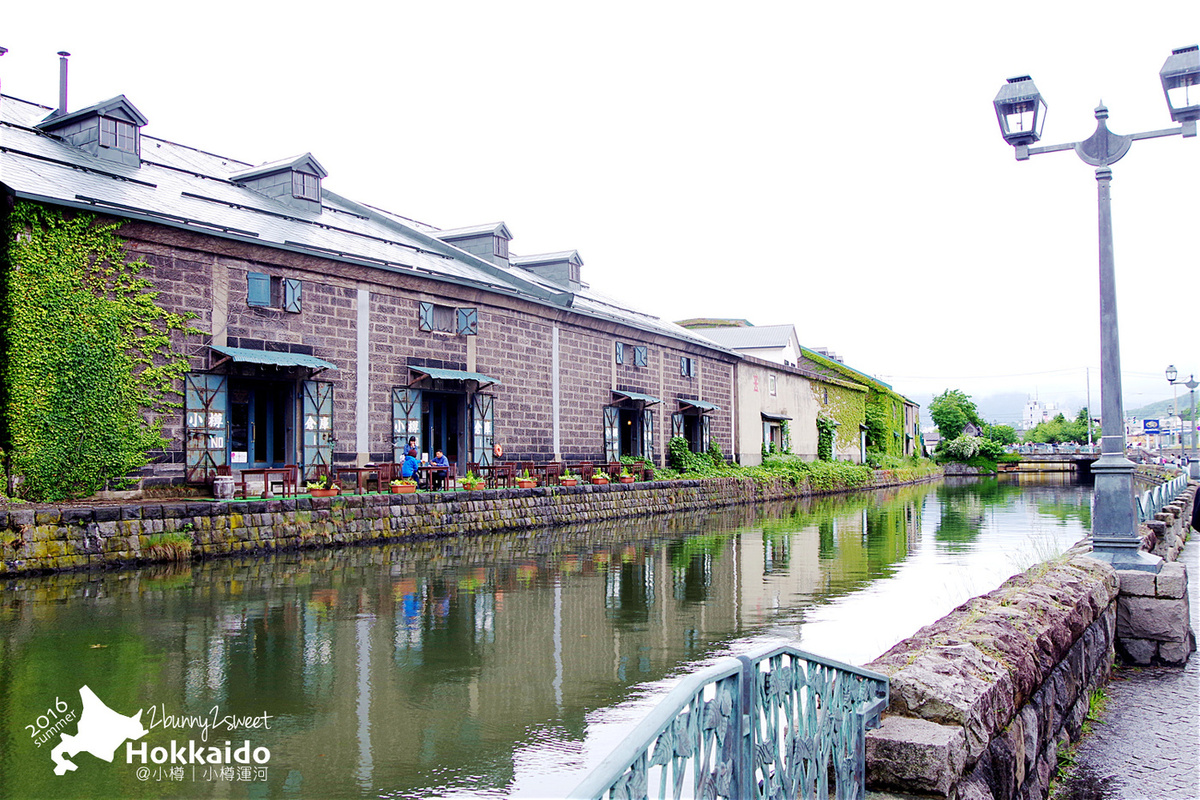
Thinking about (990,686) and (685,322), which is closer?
(990,686)

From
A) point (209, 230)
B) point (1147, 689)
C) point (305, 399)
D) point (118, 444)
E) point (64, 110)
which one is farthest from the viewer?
point (64, 110)

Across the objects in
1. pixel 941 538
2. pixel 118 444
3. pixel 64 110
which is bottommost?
pixel 941 538

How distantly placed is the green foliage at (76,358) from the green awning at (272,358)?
1.24 m

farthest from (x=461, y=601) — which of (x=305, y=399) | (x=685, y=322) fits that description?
(x=685, y=322)

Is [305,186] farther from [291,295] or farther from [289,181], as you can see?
[291,295]

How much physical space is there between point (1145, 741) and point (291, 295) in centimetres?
1640

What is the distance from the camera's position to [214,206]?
18.7m

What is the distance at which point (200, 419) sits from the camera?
16219 mm

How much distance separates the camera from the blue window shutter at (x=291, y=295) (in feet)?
58.6

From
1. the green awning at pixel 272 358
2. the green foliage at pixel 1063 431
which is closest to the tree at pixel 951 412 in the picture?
the green foliage at pixel 1063 431

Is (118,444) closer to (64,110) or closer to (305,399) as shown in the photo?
(305,399)

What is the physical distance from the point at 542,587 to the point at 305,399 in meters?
8.88

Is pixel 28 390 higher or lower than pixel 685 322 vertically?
lower

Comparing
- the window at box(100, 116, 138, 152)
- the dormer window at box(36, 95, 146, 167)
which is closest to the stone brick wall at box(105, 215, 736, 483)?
the dormer window at box(36, 95, 146, 167)
